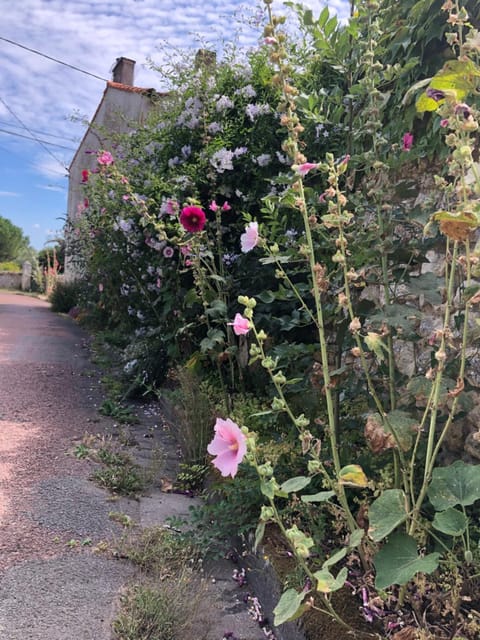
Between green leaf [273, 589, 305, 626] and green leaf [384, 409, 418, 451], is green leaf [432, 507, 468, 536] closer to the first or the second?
green leaf [384, 409, 418, 451]

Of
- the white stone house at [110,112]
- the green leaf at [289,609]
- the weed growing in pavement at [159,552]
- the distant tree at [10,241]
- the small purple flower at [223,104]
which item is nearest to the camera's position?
the green leaf at [289,609]

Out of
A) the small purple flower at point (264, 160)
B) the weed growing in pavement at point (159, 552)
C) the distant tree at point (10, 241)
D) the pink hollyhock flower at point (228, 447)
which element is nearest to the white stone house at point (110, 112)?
the small purple flower at point (264, 160)

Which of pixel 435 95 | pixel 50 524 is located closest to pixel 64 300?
pixel 50 524

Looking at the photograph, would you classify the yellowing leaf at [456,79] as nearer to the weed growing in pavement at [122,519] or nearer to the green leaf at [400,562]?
the green leaf at [400,562]

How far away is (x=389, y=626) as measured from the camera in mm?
1390

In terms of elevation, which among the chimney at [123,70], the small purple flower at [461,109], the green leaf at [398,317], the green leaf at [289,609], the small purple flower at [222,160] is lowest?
the green leaf at [289,609]

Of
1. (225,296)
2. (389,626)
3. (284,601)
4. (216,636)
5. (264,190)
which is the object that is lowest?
(216,636)

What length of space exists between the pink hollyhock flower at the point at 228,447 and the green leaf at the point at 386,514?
346 millimetres

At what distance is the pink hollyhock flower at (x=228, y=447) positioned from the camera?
129 cm

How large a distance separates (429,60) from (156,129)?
2495 mm

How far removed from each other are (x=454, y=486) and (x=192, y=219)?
1.97 m

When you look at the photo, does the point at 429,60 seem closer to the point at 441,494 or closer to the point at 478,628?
the point at 441,494

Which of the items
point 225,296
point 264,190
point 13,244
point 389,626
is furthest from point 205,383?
point 13,244

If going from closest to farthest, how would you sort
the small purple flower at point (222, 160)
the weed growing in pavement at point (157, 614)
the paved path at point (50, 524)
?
the weed growing in pavement at point (157, 614), the paved path at point (50, 524), the small purple flower at point (222, 160)
